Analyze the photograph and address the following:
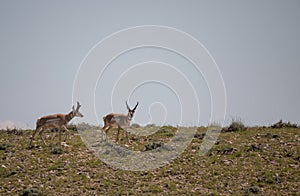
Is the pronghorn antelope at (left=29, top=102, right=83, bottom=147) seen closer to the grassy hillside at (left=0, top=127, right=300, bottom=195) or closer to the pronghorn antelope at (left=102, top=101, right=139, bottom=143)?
the grassy hillside at (left=0, top=127, right=300, bottom=195)

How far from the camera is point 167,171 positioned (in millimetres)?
18375

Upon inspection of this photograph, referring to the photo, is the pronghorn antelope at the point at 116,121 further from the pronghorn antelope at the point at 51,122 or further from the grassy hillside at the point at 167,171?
the pronghorn antelope at the point at 51,122

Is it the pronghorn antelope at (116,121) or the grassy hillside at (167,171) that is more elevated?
the pronghorn antelope at (116,121)

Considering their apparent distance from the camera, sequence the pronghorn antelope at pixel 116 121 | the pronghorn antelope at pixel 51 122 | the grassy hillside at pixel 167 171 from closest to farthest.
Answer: the grassy hillside at pixel 167 171 → the pronghorn antelope at pixel 51 122 → the pronghorn antelope at pixel 116 121

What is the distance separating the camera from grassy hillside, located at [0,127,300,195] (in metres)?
16.5

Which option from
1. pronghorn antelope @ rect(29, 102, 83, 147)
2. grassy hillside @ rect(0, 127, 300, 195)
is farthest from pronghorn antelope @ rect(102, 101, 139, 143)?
pronghorn antelope @ rect(29, 102, 83, 147)

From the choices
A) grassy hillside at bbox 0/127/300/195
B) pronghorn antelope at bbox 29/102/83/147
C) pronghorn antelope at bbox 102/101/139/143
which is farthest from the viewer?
pronghorn antelope at bbox 102/101/139/143

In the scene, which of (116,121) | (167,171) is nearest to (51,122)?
(116,121)

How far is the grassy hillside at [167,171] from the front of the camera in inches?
648

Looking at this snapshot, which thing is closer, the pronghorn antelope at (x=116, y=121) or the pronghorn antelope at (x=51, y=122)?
the pronghorn antelope at (x=51, y=122)

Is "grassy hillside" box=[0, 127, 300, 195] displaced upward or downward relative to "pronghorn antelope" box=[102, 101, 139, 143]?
downward

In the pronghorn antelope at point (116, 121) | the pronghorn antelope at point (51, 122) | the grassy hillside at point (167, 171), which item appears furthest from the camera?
the pronghorn antelope at point (116, 121)

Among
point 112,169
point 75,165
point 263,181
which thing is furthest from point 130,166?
point 263,181

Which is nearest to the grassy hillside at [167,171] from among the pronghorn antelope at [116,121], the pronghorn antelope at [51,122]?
the pronghorn antelope at [51,122]
